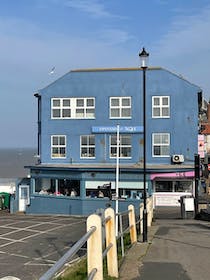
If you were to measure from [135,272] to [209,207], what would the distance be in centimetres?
1749

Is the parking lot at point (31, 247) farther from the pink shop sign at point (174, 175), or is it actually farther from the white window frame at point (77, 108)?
the white window frame at point (77, 108)

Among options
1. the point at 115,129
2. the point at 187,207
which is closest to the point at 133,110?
the point at 115,129

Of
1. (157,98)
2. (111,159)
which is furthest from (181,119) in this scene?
(111,159)

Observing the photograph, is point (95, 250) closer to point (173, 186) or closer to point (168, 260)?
point (168, 260)

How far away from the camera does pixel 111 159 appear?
4097cm

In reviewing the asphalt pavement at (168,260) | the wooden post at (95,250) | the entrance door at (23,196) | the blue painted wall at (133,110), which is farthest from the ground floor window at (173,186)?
the wooden post at (95,250)

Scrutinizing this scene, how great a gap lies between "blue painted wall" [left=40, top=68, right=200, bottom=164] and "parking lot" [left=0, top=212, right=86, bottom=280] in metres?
15.2

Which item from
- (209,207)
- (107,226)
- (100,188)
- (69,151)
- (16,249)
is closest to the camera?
(107,226)

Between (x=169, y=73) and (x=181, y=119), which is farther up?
(x=169, y=73)

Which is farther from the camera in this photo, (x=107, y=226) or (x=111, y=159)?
(x=111, y=159)

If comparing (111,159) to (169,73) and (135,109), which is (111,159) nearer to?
(135,109)

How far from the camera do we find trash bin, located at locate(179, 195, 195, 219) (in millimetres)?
27453

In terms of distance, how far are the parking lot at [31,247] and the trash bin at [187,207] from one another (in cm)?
636

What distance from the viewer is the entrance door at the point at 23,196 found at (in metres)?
43.5
